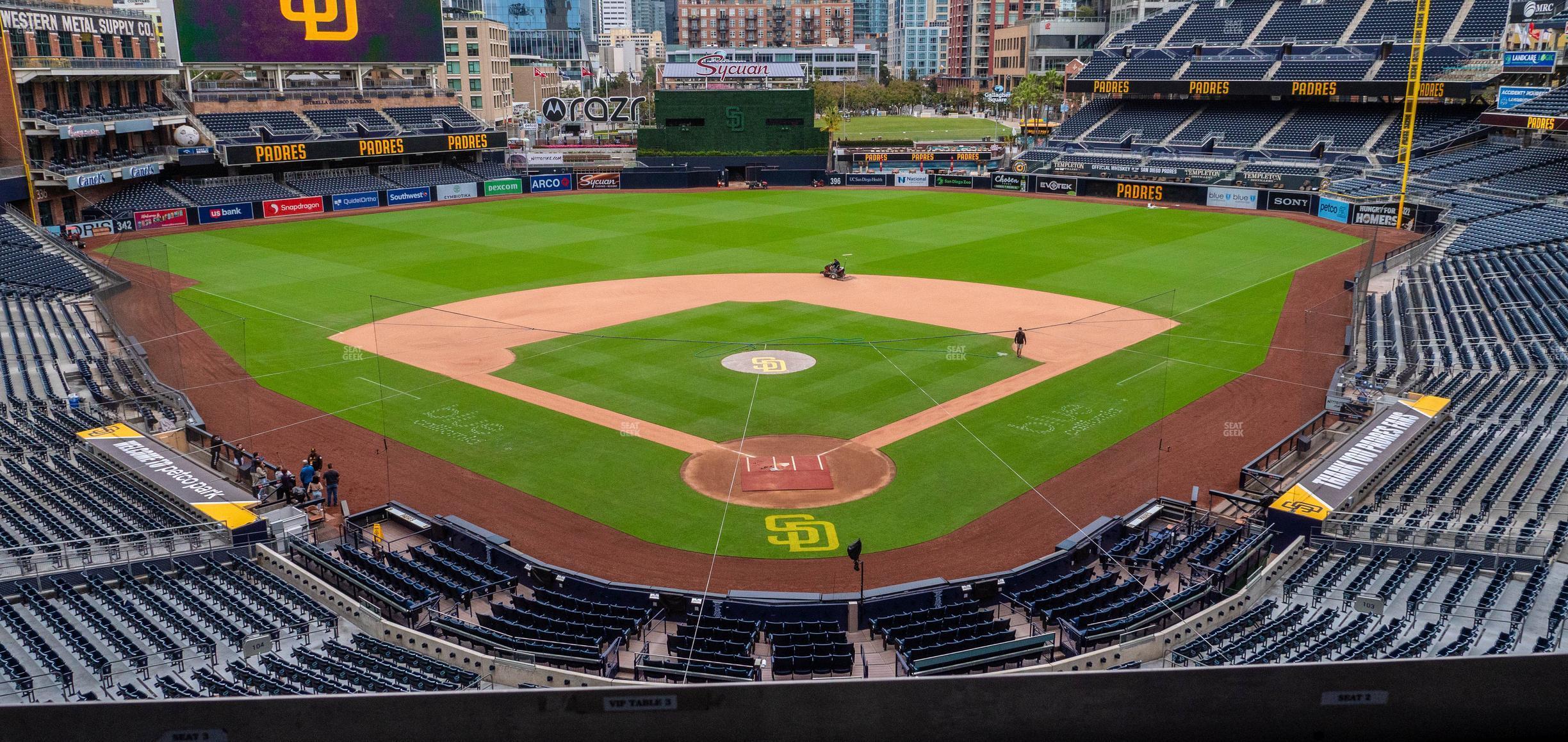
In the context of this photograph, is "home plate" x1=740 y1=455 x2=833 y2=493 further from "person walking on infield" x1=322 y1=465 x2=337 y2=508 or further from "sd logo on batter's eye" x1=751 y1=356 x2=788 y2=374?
"person walking on infield" x1=322 y1=465 x2=337 y2=508

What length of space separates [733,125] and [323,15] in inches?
1142

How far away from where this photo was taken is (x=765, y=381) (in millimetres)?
29469

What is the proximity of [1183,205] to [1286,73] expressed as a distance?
14878 mm

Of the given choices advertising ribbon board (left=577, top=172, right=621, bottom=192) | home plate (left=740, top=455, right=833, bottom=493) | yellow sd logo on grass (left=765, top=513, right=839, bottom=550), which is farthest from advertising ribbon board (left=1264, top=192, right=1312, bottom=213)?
yellow sd logo on grass (left=765, top=513, right=839, bottom=550)

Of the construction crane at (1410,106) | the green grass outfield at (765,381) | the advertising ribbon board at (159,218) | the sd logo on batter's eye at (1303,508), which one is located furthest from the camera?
the advertising ribbon board at (159,218)

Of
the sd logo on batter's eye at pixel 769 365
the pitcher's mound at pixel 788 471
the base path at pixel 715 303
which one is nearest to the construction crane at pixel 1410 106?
the base path at pixel 715 303

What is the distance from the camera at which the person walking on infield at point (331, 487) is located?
23.2 meters

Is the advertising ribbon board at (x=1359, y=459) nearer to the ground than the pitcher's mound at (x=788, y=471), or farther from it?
farther from it

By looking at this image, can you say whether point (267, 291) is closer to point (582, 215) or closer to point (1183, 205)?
point (582, 215)

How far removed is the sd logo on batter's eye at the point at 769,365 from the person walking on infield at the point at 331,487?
11.5 m

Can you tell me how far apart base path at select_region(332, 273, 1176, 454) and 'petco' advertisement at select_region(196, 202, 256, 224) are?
3037 cm

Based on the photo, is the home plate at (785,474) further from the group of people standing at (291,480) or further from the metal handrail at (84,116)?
the metal handrail at (84,116)

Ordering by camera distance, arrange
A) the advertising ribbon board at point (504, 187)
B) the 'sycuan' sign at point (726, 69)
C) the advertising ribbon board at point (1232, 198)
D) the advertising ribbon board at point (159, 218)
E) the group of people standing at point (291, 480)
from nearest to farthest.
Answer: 1. the group of people standing at point (291, 480)
2. the advertising ribbon board at point (159, 218)
3. the advertising ribbon board at point (1232, 198)
4. the advertising ribbon board at point (504, 187)
5. the 'sycuan' sign at point (726, 69)

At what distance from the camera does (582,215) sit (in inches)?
2682
